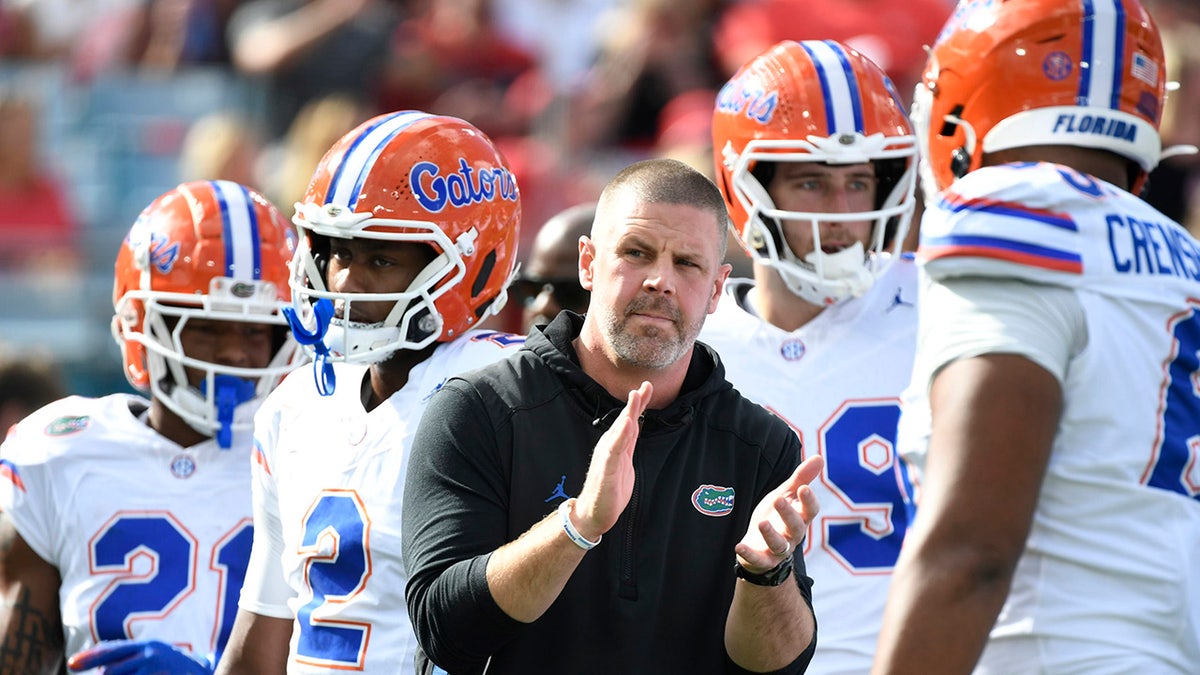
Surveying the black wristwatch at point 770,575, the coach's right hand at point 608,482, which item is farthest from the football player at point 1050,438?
the coach's right hand at point 608,482

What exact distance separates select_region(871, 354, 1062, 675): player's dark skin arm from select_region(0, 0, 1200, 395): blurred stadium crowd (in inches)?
228

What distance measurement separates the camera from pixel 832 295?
3.82 metres

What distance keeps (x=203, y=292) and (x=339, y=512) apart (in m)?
1.08

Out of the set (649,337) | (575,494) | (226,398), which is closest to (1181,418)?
(649,337)

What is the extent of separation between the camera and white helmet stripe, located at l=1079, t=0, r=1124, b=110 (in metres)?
2.71

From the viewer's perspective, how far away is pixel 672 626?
2688 millimetres

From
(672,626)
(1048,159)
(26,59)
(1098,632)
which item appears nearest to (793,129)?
(1048,159)

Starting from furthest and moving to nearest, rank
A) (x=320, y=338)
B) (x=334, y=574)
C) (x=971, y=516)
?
1. (x=320, y=338)
2. (x=334, y=574)
3. (x=971, y=516)

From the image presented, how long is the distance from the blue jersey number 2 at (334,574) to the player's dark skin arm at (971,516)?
53.7 inches

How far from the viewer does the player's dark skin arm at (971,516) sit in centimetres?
210

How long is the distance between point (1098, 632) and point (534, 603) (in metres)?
0.81

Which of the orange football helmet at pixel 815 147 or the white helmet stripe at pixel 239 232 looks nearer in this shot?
the orange football helmet at pixel 815 147

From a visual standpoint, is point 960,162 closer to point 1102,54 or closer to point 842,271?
point 1102,54

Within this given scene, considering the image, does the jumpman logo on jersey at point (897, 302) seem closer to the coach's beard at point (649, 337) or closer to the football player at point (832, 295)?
the football player at point (832, 295)
